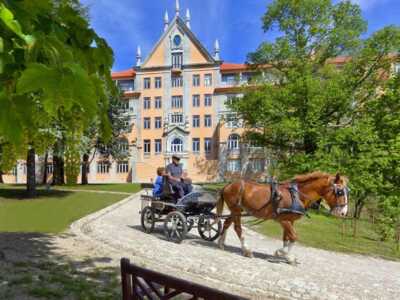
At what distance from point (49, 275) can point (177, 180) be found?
490 cm

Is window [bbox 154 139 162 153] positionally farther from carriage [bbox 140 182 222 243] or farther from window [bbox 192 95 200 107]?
carriage [bbox 140 182 222 243]

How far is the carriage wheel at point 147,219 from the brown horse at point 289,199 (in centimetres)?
317

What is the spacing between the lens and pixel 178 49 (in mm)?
51719

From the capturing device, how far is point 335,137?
2025 cm

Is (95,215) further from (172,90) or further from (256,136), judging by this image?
(172,90)

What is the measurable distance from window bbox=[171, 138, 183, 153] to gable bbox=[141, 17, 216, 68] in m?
11.6

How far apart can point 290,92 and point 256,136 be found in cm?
465

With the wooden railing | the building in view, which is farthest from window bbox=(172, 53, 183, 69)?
the wooden railing

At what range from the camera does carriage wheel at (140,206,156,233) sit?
35.1ft

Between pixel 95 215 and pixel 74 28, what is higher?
pixel 74 28

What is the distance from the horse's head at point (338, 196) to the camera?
750cm

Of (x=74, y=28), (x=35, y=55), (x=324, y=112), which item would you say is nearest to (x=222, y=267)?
(x=74, y=28)

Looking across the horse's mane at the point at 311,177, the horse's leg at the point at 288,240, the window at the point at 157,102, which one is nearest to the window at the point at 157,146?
the window at the point at 157,102

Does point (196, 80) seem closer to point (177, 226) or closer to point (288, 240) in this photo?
point (177, 226)
